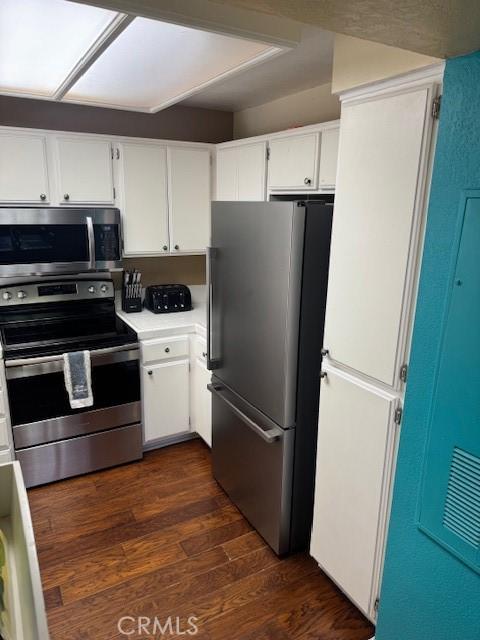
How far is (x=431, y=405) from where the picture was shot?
1.21 m

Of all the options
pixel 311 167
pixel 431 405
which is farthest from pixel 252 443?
pixel 311 167

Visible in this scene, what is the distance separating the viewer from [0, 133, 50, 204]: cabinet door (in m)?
2.58

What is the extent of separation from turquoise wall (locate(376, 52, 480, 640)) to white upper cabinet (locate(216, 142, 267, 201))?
5.29 feet

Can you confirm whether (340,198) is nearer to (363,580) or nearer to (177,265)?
(363,580)

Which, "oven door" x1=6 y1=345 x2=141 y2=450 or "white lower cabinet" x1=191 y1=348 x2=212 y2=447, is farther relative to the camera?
"white lower cabinet" x1=191 y1=348 x2=212 y2=447

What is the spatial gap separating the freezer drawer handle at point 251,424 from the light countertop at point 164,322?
449 mm

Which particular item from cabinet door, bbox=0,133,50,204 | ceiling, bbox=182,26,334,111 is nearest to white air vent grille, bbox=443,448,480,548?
ceiling, bbox=182,26,334,111

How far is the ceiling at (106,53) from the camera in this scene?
133 cm

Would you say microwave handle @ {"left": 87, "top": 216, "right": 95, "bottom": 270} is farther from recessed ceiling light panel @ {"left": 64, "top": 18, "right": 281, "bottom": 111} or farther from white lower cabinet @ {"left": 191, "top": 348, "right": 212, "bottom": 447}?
white lower cabinet @ {"left": 191, "top": 348, "right": 212, "bottom": 447}

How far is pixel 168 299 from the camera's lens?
124 inches

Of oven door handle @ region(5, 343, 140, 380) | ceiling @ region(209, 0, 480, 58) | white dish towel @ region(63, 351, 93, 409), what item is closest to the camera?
ceiling @ region(209, 0, 480, 58)

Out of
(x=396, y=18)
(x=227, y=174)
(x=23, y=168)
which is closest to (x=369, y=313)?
(x=396, y=18)

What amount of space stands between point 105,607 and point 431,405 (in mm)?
1598

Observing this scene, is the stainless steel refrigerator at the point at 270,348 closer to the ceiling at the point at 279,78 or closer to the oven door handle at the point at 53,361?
the oven door handle at the point at 53,361
